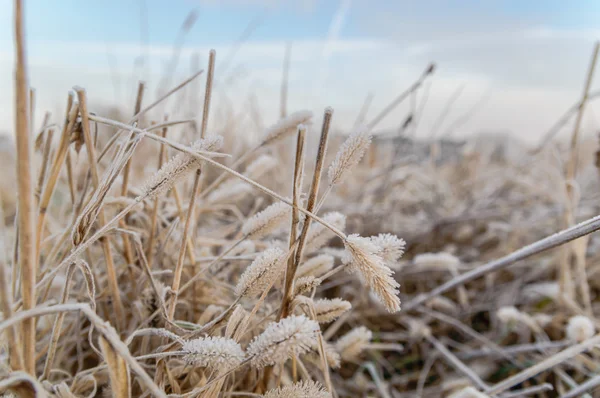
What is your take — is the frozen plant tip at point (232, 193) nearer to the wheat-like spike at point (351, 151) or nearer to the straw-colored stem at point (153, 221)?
the straw-colored stem at point (153, 221)

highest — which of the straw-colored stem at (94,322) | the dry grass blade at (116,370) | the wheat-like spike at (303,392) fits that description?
the straw-colored stem at (94,322)

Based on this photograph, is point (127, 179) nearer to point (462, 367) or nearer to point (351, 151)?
point (351, 151)

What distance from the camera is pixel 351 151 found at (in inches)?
18.0

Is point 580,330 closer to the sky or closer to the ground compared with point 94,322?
closer to the ground

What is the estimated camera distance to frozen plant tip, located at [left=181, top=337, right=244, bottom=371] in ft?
1.30

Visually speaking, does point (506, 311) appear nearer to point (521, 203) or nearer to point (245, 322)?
point (245, 322)

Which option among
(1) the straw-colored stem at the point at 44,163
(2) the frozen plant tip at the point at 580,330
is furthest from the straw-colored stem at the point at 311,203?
(2) the frozen plant tip at the point at 580,330

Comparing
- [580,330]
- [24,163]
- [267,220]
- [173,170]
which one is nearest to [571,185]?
[580,330]

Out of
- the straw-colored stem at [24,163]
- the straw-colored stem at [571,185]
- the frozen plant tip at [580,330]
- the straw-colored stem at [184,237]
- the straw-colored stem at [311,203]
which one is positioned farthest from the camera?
the straw-colored stem at [571,185]

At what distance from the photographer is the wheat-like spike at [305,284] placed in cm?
53

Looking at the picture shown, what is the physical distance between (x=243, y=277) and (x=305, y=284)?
0.08 metres

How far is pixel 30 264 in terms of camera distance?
15.1 inches

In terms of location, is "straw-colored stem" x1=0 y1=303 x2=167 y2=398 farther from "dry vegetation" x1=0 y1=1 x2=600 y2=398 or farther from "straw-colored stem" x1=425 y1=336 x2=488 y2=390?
"straw-colored stem" x1=425 y1=336 x2=488 y2=390

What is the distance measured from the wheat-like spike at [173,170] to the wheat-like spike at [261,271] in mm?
107
